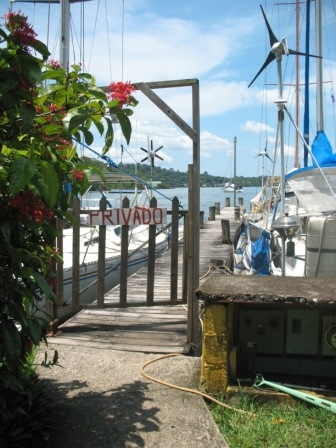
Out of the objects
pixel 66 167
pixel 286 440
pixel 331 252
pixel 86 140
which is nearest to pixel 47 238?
pixel 66 167

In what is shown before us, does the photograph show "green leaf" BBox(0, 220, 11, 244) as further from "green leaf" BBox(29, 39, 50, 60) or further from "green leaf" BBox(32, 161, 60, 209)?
"green leaf" BBox(29, 39, 50, 60)

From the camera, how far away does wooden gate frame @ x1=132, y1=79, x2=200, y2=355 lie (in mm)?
4695

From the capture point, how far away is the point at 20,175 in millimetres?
1867

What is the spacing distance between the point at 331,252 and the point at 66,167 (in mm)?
5854

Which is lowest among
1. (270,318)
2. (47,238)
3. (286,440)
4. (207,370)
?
(286,440)

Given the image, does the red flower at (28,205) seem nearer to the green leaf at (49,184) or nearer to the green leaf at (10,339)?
the green leaf at (49,184)

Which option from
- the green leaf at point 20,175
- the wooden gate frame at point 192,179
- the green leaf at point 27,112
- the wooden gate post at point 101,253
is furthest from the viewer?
the wooden gate post at point 101,253

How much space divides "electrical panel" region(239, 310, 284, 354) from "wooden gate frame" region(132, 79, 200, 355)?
0.86 meters

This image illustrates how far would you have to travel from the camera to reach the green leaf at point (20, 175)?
1860mm

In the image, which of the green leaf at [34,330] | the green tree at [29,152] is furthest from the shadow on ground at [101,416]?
the green leaf at [34,330]

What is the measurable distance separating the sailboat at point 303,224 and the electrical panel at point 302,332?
3625mm

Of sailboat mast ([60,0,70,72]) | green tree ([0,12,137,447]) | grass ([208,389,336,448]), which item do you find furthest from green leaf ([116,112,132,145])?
sailboat mast ([60,0,70,72])

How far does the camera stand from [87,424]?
3.11 meters

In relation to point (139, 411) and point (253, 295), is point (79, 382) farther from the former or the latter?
point (253, 295)
